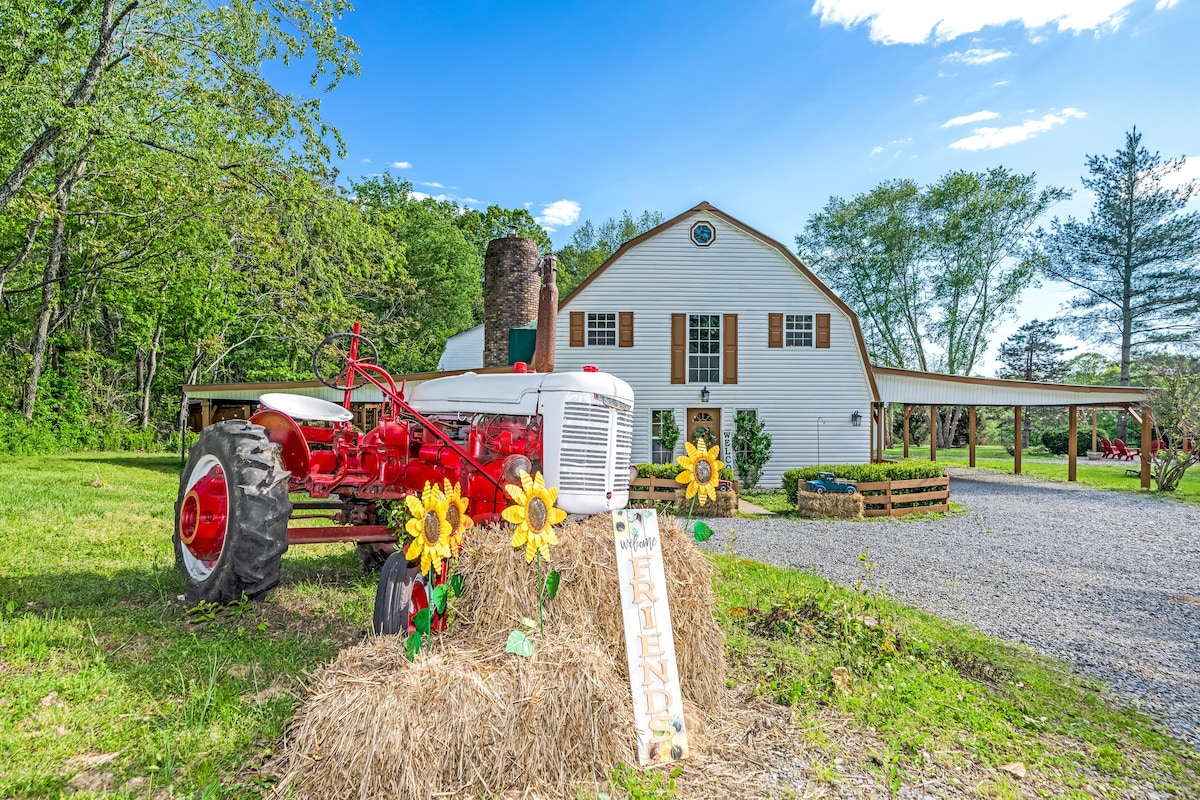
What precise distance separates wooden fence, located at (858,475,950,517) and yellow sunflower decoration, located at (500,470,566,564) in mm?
9641

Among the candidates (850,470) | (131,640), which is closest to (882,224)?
(850,470)

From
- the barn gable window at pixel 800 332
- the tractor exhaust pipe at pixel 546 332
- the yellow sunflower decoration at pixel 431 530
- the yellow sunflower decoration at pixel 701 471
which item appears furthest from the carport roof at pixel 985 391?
the yellow sunflower decoration at pixel 431 530

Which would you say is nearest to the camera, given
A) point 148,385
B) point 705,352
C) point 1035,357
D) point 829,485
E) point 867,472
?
point 829,485

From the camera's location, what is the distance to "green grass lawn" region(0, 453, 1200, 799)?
8.24ft

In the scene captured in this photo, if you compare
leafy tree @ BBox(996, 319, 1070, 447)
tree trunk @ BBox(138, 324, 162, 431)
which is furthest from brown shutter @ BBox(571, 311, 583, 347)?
leafy tree @ BBox(996, 319, 1070, 447)

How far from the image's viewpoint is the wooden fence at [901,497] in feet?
36.5

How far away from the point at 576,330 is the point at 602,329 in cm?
64

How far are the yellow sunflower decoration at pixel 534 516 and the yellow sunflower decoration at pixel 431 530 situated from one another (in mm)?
266

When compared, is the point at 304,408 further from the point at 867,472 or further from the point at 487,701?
the point at 867,472

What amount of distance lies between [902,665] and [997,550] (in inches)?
219

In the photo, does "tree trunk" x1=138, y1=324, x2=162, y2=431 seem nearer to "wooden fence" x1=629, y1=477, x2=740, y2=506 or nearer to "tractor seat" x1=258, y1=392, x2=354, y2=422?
"wooden fence" x1=629, y1=477, x2=740, y2=506

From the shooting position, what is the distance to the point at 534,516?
2.71m

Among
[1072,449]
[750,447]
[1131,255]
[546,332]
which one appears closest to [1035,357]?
[1131,255]

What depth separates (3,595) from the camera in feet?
14.0
